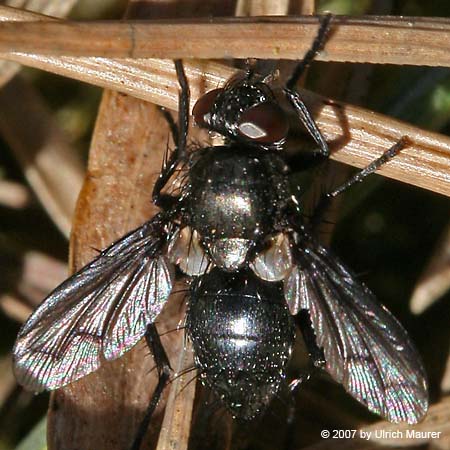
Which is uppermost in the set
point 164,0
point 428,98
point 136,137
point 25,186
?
point 164,0

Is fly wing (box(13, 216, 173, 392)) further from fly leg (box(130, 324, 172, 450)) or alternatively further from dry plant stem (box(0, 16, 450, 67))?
dry plant stem (box(0, 16, 450, 67))

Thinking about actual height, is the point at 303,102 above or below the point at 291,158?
above

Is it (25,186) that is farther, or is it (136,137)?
(25,186)

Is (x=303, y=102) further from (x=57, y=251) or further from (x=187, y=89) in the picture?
(x=57, y=251)

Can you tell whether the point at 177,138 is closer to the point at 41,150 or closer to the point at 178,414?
the point at 41,150

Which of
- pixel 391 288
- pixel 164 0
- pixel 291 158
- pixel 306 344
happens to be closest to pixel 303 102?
pixel 291 158

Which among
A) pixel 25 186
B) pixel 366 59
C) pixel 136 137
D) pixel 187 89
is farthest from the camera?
pixel 25 186
